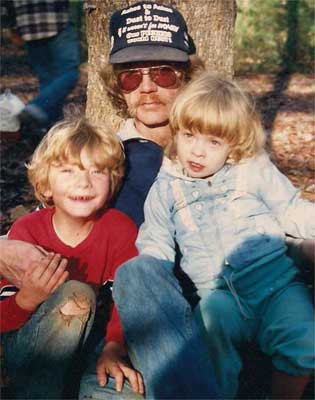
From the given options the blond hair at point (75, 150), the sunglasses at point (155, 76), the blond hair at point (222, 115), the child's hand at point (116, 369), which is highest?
the sunglasses at point (155, 76)

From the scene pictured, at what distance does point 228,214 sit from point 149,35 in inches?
40.3

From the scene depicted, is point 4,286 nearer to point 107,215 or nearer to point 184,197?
point 107,215

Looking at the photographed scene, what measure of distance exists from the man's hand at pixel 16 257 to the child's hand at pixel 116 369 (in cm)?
48

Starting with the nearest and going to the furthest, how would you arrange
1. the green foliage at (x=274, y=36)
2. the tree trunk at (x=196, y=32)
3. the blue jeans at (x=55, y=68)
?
the tree trunk at (x=196, y=32) → the blue jeans at (x=55, y=68) → the green foliage at (x=274, y=36)

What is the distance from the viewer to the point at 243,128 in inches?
110

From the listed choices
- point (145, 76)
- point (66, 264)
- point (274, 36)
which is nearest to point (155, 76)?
point (145, 76)

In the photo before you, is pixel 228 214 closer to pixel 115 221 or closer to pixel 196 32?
pixel 115 221

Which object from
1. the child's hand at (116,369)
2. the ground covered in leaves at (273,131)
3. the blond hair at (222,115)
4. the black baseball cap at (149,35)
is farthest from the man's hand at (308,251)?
the ground covered in leaves at (273,131)

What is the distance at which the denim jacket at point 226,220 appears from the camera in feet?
9.07

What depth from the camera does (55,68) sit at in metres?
7.00

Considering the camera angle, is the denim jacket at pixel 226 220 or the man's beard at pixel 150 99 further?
the man's beard at pixel 150 99

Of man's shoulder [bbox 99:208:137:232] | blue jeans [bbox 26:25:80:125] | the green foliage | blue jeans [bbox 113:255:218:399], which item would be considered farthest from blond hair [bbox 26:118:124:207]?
the green foliage

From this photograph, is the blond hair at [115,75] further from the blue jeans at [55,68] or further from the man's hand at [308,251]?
the blue jeans at [55,68]

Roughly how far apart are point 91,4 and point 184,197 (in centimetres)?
146
